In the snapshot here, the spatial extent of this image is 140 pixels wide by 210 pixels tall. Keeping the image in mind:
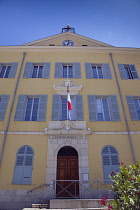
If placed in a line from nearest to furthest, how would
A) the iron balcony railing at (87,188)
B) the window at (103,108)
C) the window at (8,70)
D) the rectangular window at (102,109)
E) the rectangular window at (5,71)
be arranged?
the iron balcony railing at (87,188) < the window at (103,108) < the rectangular window at (102,109) < the window at (8,70) < the rectangular window at (5,71)

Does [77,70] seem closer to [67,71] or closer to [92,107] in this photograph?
[67,71]

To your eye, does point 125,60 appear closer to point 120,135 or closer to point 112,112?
point 112,112

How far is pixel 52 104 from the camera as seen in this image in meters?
9.72

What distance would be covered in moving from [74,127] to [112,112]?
2530 millimetres

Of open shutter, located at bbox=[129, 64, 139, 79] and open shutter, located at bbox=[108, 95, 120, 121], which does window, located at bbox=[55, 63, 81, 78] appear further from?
open shutter, located at bbox=[129, 64, 139, 79]

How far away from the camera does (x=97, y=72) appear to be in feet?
38.4

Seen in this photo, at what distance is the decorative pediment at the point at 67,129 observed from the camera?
869 centimetres

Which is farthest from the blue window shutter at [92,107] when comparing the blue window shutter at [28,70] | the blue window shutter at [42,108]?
the blue window shutter at [28,70]

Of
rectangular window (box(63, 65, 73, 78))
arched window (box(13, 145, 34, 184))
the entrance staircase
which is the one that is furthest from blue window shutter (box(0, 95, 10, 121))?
the entrance staircase

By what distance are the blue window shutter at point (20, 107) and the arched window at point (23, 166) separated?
5.91 ft

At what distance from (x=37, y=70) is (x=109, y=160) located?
7.78 metres

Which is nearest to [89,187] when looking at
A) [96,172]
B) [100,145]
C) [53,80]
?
[96,172]

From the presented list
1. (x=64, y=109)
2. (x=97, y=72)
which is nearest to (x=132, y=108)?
(x=97, y=72)

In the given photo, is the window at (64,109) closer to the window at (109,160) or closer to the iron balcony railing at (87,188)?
the window at (109,160)
